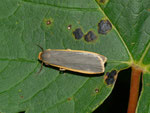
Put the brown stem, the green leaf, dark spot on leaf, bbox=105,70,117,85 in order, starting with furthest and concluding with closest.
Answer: dark spot on leaf, bbox=105,70,117,85, the green leaf, the brown stem

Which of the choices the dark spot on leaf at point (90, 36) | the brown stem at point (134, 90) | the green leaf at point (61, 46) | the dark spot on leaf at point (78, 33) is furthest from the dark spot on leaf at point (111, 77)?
the dark spot on leaf at point (78, 33)

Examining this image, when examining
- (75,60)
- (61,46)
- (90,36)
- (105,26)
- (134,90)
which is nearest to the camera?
(134,90)

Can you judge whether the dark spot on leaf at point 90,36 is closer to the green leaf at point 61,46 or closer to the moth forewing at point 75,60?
the green leaf at point 61,46

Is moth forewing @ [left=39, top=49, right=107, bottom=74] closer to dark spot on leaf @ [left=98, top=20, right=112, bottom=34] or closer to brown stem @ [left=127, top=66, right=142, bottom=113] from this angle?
dark spot on leaf @ [left=98, top=20, right=112, bottom=34]

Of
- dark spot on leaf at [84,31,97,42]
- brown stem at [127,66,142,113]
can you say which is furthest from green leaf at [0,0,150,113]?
brown stem at [127,66,142,113]

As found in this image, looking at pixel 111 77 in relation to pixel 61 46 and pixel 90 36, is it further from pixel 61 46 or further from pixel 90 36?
pixel 61 46

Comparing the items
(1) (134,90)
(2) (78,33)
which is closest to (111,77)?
(1) (134,90)

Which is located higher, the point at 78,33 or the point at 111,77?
the point at 78,33

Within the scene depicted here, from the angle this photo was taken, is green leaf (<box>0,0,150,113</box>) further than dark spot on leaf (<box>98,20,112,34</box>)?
No

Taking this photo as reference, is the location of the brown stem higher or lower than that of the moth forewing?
lower
